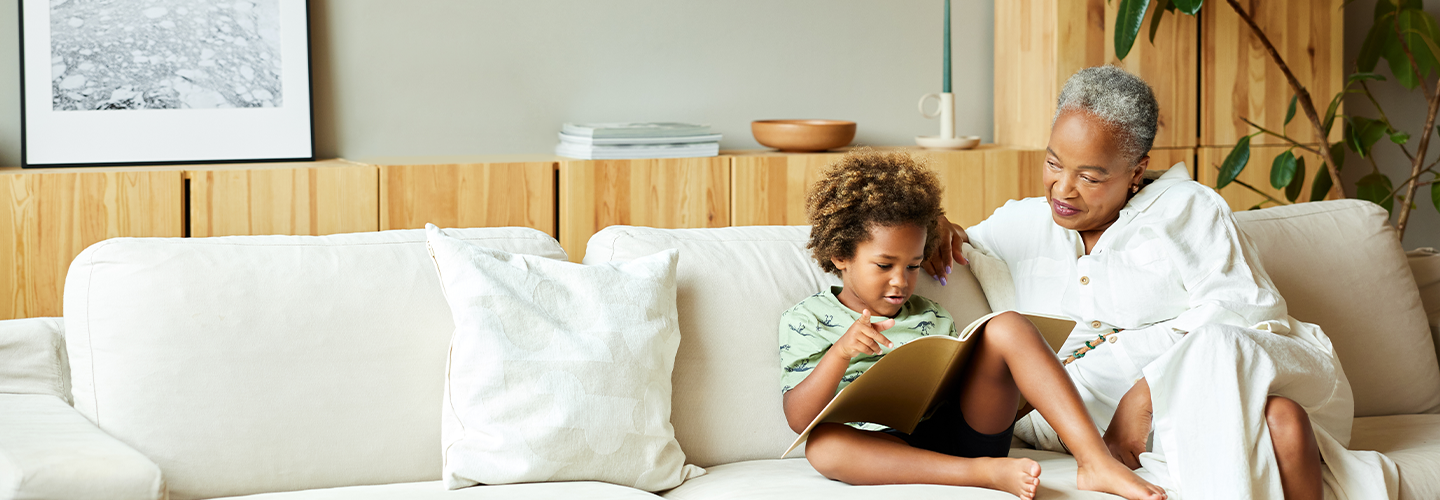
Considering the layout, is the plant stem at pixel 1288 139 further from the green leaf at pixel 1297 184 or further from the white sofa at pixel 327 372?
the white sofa at pixel 327 372

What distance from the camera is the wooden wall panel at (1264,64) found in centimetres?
286

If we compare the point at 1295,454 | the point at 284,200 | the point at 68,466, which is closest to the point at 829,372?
the point at 1295,454

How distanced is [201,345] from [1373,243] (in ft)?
6.75

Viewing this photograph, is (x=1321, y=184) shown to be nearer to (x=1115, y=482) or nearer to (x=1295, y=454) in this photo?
(x=1295, y=454)

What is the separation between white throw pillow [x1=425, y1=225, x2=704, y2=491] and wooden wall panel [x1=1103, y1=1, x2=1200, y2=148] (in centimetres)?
169

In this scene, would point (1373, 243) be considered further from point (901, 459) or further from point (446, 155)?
point (446, 155)

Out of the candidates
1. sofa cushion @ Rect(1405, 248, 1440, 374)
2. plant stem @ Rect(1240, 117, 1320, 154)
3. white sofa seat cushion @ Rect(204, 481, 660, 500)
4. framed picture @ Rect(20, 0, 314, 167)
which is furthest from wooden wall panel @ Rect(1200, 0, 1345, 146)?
framed picture @ Rect(20, 0, 314, 167)

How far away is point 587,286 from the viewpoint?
1697 millimetres

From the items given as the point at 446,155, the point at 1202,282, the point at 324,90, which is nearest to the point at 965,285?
the point at 1202,282

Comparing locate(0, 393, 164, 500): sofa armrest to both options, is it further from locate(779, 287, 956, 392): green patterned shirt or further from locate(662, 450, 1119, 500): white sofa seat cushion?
locate(779, 287, 956, 392): green patterned shirt

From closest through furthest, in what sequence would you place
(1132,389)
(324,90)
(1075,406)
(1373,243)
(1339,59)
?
1. (1075,406)
2. (1132,389)
3. (1373,243)
4. (324,90)
5. (1339,59)

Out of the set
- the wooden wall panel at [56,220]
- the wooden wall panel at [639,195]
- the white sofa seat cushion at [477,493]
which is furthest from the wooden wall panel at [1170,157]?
the wooden wall panel at [56,220]

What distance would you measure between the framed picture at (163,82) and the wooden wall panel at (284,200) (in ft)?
0.81

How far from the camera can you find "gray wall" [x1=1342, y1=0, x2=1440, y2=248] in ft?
10.8
